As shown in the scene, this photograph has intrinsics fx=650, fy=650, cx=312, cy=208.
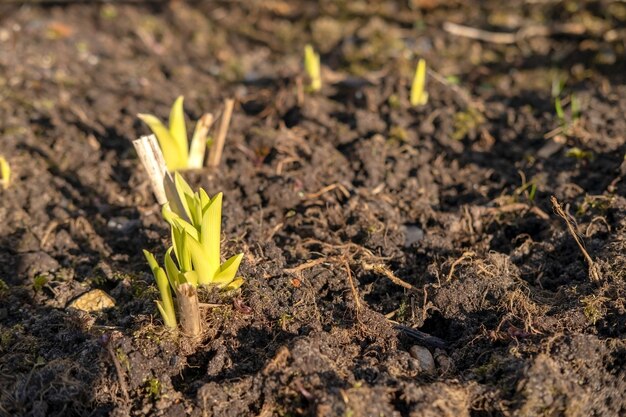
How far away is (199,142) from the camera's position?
3234 millimetres

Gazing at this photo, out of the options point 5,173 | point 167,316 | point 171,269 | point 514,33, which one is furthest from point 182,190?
point 514,33

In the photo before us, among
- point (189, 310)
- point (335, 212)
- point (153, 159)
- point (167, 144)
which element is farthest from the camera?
point (167, 144)

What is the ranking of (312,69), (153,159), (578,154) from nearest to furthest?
(153,159) → (578,154) → (312,69)

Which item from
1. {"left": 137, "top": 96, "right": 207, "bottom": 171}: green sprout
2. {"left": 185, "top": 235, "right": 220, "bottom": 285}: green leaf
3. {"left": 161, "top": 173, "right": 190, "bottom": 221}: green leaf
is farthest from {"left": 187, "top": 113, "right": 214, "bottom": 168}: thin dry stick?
{"left": 185, "top": 235, "right": 220, "bottom": 285}: green leaf

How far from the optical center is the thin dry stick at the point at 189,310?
2.17 m

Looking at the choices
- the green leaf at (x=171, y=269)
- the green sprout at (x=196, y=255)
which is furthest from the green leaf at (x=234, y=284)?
the green leaf at (x=171, y=269)

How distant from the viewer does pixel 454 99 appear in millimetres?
3852

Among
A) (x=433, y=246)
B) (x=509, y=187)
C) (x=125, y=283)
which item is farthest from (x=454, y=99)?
(x=125, y=283)

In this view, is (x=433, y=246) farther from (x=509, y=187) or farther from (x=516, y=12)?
(x=516, y=12)

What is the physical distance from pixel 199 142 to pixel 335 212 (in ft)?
2.63

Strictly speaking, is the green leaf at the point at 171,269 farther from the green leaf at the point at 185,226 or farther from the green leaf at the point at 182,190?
the green leaf at the point at 182,190

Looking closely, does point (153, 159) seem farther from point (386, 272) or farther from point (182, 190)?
point (386, 272)

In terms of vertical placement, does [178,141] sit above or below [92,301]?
above

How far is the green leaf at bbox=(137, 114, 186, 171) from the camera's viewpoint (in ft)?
10.0
